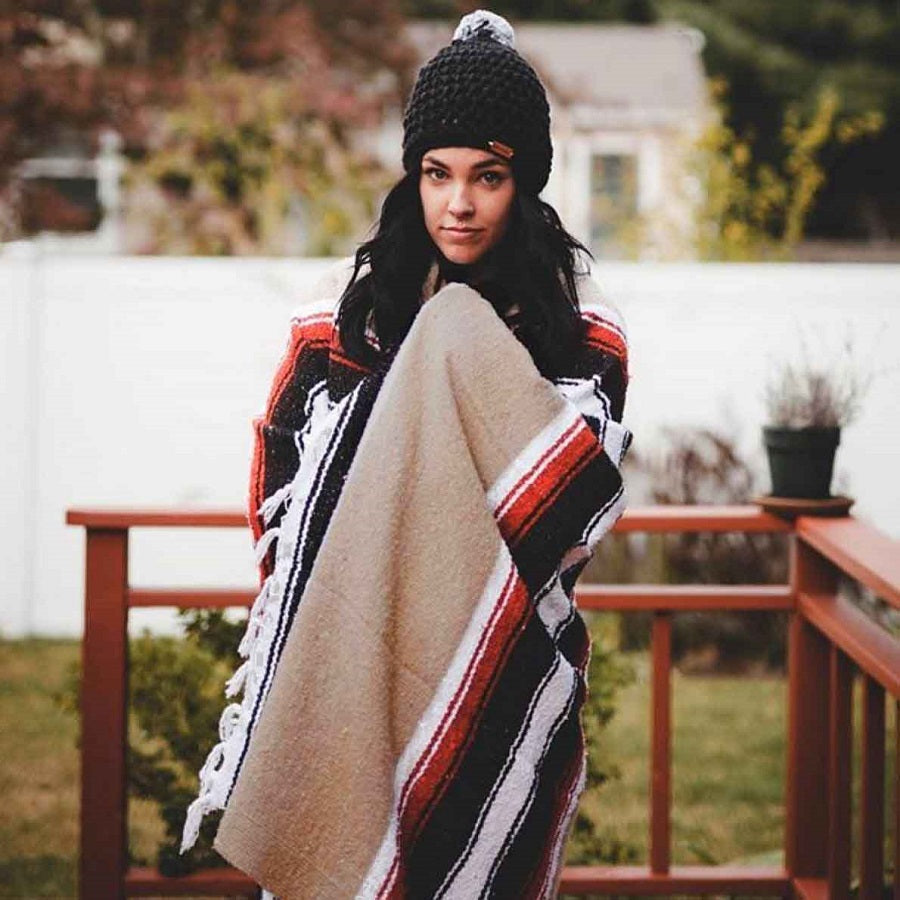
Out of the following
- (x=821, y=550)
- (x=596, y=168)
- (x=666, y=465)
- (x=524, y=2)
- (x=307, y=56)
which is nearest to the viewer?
(x=821, y=550)

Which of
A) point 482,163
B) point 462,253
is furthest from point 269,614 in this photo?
point 482,163

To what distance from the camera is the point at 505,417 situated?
205 cm

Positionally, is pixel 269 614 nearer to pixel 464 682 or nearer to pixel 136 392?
pixel 464 682

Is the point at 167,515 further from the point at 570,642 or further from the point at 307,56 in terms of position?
the point at 307,56

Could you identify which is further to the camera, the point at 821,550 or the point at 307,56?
the point at 307,56

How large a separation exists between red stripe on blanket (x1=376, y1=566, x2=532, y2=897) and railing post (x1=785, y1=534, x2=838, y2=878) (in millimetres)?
1446

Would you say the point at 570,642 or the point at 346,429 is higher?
the point at 346,429

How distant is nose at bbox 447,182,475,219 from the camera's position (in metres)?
2.21

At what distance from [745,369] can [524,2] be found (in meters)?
18.8

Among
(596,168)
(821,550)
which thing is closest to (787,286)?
(821,550)

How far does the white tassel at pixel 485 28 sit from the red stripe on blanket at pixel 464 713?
0.79 metres

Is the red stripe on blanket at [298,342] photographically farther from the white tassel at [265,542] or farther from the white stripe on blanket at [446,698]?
the white stripe on blanket at [446,698]

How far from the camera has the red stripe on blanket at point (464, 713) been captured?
2.01m

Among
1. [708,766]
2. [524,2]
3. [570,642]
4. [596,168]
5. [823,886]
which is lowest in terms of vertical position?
[708,766]
